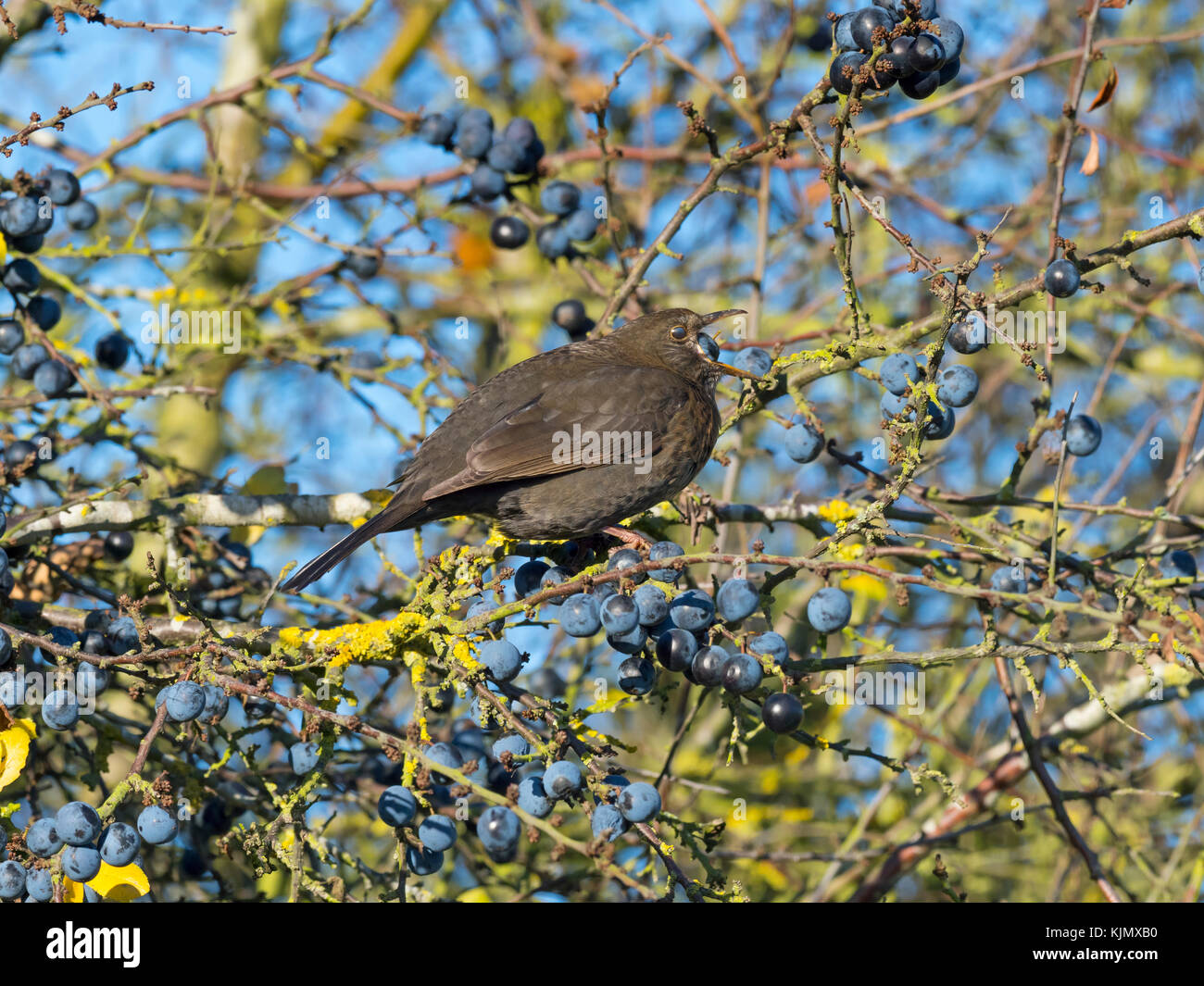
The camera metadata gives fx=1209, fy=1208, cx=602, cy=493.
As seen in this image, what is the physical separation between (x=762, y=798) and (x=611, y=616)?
122 inches

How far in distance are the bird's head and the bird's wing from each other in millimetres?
172

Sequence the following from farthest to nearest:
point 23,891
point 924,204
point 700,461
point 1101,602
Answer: point 924,204 → point 700,461 → point 1101,602 → point 23,891

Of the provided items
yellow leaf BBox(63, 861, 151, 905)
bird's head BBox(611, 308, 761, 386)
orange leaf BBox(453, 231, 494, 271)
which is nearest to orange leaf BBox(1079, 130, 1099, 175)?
bird's head BBox(611, 308, 761, 386)

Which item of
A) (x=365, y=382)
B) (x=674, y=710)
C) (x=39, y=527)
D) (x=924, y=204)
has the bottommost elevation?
(x=674, y=710)

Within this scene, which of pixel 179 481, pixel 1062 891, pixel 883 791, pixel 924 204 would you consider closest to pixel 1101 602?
pixel 883 791

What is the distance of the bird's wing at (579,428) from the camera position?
4.33 metres

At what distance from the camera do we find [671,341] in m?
5.01

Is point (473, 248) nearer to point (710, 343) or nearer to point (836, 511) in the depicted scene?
point (710, 343)

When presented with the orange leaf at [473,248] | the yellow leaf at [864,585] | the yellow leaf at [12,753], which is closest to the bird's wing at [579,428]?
the yellow leaf at [864,585]

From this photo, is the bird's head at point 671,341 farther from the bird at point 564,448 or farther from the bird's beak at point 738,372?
the bird's beak at point 738,372

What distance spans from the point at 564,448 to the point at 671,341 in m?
0.85

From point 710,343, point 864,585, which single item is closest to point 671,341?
point 710,343

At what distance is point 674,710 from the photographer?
6098 millimetres
